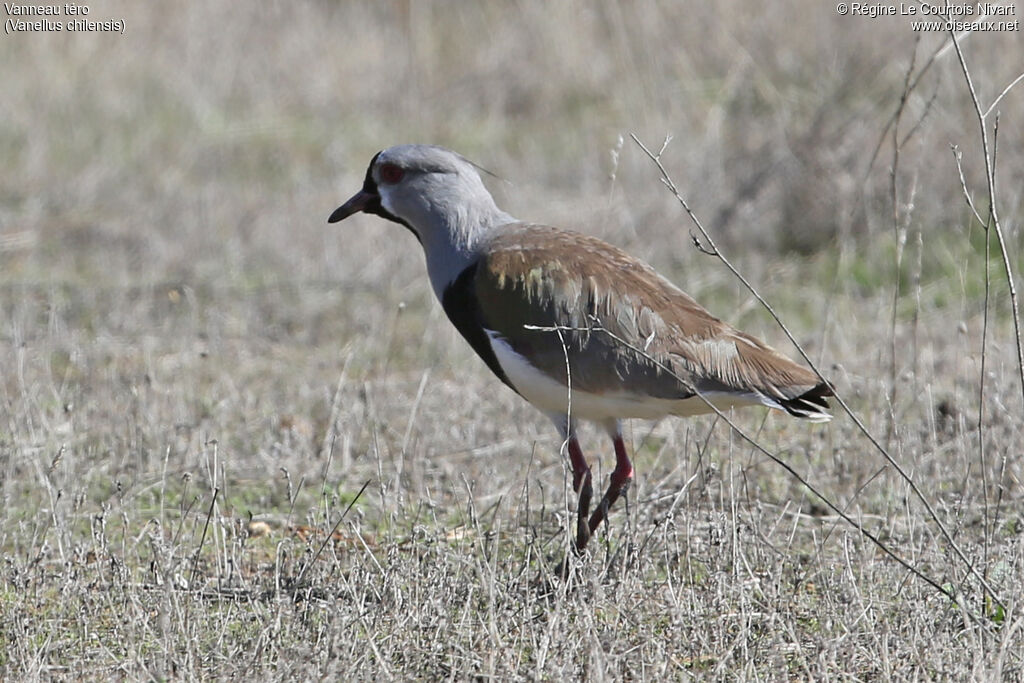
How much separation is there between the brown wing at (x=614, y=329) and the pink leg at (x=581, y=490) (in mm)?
289

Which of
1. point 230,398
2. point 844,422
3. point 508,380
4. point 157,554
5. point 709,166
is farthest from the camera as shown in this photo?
point 709,166

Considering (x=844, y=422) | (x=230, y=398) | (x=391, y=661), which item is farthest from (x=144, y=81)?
(x=391, y=661)

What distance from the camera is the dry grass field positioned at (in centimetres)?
373

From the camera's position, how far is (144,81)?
37.9 ft

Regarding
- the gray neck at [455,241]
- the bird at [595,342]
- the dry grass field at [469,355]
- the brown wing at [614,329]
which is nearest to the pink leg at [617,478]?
the bird at [595,342]

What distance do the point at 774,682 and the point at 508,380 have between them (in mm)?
1393

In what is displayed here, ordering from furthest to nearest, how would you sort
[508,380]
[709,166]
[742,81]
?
[742,81]
[709,166]
[508,380]

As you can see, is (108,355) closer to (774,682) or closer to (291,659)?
(291,659)

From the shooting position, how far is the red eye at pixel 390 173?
493 centimetres

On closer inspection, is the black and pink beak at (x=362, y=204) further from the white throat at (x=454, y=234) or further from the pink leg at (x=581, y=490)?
the pink leg at (x=581, y=490)

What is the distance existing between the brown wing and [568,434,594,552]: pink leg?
11.4 inches

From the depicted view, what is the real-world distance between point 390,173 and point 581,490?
1.31 meters

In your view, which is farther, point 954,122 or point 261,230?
point 261,230

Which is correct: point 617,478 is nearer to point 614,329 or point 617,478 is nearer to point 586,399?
point 586,399
